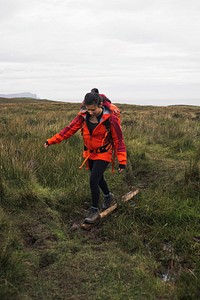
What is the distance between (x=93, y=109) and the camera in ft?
13.1

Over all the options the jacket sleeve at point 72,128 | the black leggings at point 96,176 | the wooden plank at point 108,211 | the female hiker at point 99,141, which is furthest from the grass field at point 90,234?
the jacket sleeve at point 72,128

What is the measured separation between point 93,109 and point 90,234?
1.62 meters

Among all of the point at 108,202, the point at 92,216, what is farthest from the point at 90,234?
the point at 108,202

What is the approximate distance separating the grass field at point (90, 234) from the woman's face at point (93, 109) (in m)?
1.41

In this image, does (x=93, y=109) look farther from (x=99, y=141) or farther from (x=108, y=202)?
(x=108, y=202)

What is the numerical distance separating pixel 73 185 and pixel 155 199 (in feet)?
4.64

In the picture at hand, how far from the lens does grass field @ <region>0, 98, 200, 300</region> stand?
283cm

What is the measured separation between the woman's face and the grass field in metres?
1.41

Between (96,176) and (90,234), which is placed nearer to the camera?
(90,234)

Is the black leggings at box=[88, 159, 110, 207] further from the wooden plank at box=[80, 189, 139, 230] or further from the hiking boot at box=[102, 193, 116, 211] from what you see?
the hiking boot at box=[102, 193, 116, 211]

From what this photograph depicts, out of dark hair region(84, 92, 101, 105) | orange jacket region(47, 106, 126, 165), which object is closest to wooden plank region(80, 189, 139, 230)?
orange jacket region(47, 106, 126, 165)

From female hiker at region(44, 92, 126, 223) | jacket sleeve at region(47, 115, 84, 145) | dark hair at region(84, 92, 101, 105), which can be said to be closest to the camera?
dark hair at region(84, 92, 101, 105)

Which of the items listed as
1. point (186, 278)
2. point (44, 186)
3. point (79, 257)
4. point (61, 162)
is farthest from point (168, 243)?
point (61, 162)

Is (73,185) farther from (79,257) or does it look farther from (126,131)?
(126,131)
